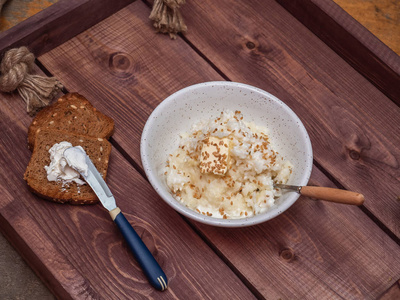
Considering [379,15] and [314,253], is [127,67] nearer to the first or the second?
[314,253]

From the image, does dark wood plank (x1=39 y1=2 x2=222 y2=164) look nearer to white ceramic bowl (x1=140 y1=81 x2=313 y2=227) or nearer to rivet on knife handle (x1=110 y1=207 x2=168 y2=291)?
white ceramic bowl (x1=140 y1=81 x2=313 y2=227)

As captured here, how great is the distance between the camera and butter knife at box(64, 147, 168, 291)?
1.48 m

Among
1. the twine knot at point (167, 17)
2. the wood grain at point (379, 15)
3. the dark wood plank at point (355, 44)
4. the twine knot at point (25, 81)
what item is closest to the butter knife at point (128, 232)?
the twine knot at point (25, 81)

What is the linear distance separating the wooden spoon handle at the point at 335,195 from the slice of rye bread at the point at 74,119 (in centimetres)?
69

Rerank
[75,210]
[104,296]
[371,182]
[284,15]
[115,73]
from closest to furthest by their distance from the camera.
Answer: [104,296] < [75,210] < [371,182] < [115,73] < [284,15]

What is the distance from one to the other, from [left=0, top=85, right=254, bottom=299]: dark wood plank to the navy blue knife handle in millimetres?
47

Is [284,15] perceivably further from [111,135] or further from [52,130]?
[52,130]

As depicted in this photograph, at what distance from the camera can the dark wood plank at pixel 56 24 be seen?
172cm

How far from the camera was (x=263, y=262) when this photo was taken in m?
1.57

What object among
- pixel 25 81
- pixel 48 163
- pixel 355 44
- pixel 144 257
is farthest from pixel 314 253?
pixel 25 81

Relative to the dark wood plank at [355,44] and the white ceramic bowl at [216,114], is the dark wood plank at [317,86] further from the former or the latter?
the white ceramic bowl at [216,114]

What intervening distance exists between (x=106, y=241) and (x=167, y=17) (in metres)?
0.84

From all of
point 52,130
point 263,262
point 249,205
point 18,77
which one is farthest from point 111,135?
point 263,262

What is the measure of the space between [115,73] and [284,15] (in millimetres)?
690
